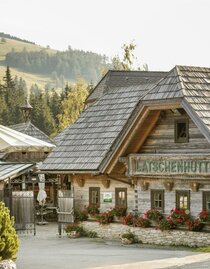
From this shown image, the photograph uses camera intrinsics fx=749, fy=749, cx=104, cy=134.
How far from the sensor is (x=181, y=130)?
26.8 metres

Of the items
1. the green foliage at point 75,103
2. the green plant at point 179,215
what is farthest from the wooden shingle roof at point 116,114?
the green foliage at point 75,103

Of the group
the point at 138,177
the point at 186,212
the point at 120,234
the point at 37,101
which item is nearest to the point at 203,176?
the point at 186,212

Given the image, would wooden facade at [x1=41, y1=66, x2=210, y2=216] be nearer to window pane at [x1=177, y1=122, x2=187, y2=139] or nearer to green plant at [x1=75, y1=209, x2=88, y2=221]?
window pane at [x1=177, y1=122, x2=187, y2=139]

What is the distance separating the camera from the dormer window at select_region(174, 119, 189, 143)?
86.6 ft

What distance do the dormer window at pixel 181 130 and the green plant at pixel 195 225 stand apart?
2.86 meters

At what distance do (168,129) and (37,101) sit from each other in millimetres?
76707

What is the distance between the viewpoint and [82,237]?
30594mm

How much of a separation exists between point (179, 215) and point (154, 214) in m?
1.37

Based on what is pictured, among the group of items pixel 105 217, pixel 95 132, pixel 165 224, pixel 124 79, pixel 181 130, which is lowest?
pixel 165 224

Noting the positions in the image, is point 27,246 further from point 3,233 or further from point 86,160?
point 3,233

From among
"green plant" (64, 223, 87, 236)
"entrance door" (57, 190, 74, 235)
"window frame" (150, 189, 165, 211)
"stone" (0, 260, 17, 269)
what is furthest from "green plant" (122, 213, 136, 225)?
"stone" (0, 260, 17, 269)

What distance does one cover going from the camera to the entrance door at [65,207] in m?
30.8

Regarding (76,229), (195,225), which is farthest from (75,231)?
(195,225)

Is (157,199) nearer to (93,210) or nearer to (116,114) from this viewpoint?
(93,210)
